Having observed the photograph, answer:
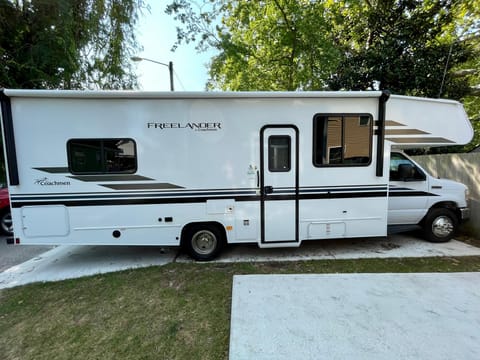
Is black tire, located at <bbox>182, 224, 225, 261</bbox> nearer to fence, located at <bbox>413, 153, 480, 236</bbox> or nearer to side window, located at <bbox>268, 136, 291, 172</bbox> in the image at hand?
side window, located at <bbox>268, 136, 291, 172</bbox>

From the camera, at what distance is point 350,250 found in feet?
15.5

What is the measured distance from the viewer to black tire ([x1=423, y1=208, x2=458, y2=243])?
495cm

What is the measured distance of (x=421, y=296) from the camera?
316 centimetres

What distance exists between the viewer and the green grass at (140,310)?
8.04 ft

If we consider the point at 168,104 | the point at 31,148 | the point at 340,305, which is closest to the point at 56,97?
the point at 31,148

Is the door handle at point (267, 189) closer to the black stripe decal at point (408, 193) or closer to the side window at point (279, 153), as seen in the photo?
the side window at point (279, 153)

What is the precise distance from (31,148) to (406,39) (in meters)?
11.6

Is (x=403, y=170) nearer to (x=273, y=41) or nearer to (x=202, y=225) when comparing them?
(x=202, y=225)

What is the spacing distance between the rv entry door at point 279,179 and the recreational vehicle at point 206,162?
17mm

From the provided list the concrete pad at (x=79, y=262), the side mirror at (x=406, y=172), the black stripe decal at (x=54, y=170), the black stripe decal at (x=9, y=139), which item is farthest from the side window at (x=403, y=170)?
the black stripe decal at (x=9, y=139)

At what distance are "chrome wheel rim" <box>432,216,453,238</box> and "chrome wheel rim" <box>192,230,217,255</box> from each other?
4.41 meters

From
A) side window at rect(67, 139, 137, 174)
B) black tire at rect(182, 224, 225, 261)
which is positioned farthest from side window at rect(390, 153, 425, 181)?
side window at rect(67, 139, 137, 174)

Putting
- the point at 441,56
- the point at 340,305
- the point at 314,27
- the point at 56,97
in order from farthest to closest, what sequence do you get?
the point at 314,27 < the point at 441,56 < the point at 56,97 < the point at 340,305

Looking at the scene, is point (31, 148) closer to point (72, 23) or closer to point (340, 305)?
point (340, 305)
